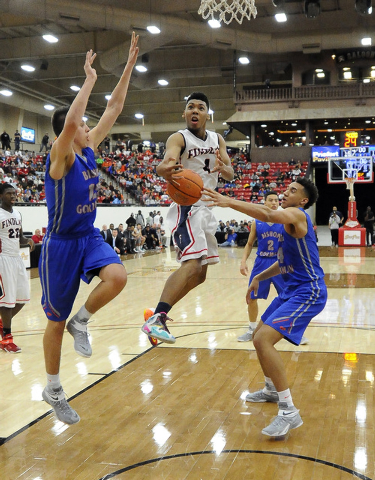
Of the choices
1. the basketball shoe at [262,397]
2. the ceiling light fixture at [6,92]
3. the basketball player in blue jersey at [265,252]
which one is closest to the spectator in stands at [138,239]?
the ceiling light fixture at [6,92]

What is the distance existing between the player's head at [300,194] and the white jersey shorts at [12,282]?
11.6ft

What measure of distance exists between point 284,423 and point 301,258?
117 centimetres

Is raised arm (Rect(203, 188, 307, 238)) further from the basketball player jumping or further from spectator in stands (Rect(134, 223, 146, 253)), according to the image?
spectator in stands (Rect(134, 223, 146, 253))

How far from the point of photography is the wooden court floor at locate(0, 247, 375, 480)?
3188 mm

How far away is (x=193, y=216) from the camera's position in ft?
13.7

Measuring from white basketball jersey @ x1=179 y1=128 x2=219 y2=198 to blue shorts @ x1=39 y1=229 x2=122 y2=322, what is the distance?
3.56 feet

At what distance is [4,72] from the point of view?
88.5 feet

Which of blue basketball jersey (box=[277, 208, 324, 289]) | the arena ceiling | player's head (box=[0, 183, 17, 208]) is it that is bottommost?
blue basketball jersey (box=[277, 208, 324, 289])

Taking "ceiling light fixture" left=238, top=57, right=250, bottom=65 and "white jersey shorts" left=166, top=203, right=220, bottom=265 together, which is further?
"ceiling light fixture" left=238, top=57, right=250, bottom=65

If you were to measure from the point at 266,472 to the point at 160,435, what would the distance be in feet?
2.76

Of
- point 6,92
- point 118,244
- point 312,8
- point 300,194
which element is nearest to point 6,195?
point 300,194

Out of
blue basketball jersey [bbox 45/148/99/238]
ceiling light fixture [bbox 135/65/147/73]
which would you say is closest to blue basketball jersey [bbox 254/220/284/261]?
blue basketball jersey [bbox 45/148/99/238]

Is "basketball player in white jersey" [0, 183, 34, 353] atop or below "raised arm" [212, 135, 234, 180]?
below

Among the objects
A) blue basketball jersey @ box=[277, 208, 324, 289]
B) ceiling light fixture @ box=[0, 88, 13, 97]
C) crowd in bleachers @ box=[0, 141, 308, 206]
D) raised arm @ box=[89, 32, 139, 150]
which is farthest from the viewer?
ceiling light fixture @ box=[0, 88, 13, 97]
